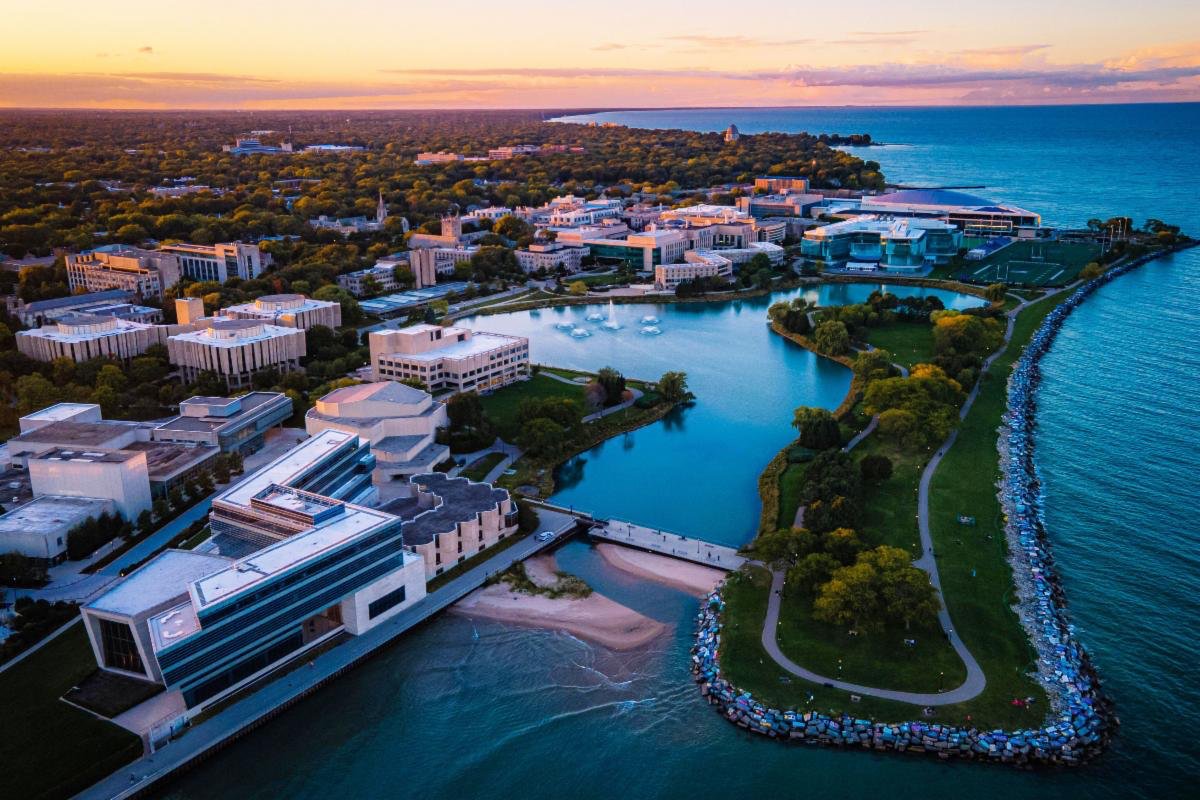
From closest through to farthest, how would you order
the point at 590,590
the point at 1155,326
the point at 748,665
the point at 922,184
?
the point at 748,665, the point at 590,590, the point at 1155,326, the point at 922,184

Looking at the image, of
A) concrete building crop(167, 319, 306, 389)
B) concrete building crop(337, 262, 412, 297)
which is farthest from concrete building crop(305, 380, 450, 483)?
concrete building crop(337, 262, 412, 297)

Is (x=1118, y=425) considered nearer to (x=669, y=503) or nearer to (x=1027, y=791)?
(x=669, y=503)

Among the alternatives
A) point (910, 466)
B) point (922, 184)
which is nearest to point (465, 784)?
point (910, 466)

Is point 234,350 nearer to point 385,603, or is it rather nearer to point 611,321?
point 385,603

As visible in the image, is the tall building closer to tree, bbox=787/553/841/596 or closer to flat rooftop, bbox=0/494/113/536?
flat rooftop, bbox=0/494/113/536

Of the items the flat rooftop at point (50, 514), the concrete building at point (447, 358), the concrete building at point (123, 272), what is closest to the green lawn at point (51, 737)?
the flat rooftop at point (50, 514)

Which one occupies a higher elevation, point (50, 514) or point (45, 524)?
point (45, 524)

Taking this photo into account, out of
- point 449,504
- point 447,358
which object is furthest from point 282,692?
point 447,358
